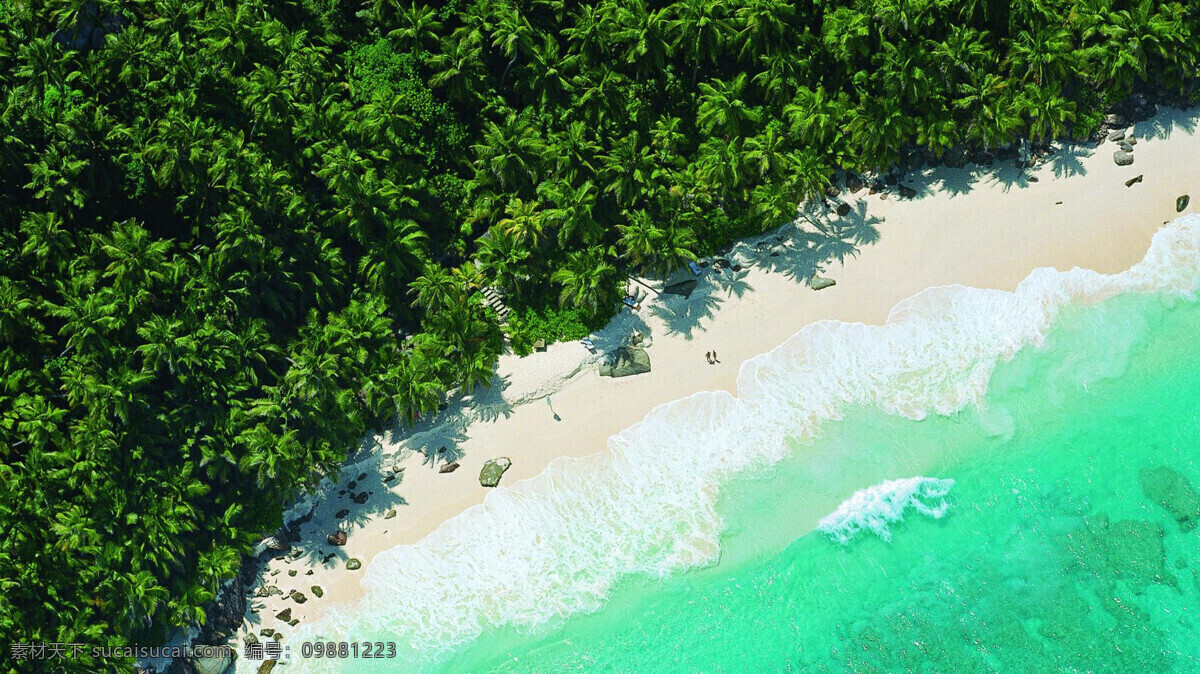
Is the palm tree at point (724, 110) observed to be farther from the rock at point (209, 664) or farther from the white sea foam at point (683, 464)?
the rock at point (209, 664)

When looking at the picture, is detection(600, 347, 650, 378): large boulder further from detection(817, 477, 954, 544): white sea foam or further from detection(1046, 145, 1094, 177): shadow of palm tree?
detection(1046, 145, 1094, 177): shadow of palm tree

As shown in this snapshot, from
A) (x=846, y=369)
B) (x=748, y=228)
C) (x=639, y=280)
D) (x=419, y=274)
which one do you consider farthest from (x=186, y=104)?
(x=846, y=369)

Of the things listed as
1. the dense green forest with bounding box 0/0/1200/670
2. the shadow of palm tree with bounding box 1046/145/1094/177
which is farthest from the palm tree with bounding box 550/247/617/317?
the shadow of palm tree with bounding box 1046/145/1094/177

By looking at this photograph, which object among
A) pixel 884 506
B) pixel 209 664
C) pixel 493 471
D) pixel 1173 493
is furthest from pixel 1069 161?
pixel 209 664

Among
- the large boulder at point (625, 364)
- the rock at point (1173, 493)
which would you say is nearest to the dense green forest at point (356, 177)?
the large boulder at point (625, 364)

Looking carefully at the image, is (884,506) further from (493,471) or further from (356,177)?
(356,177)

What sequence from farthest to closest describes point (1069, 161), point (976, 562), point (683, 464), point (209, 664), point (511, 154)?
point (1069, 161) → point (511, 154) → point (683, 464) → point (976, 562) → point (209, 664)
